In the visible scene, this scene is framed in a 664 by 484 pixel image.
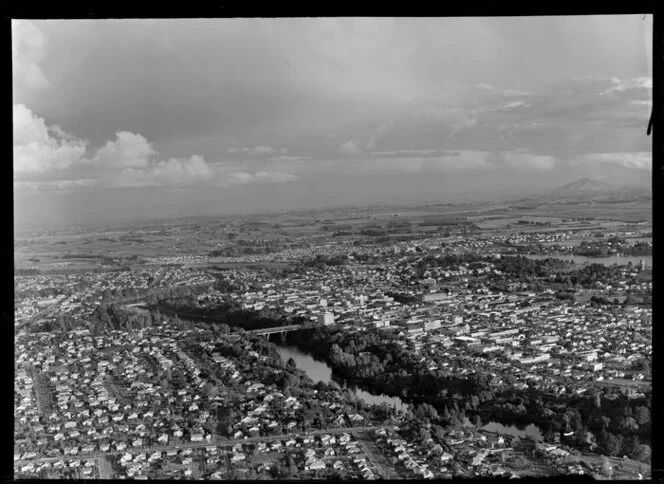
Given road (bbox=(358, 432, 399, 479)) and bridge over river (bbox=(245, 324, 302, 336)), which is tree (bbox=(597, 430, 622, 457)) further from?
bridge over river (bbox=(245, 324, 302, 336))

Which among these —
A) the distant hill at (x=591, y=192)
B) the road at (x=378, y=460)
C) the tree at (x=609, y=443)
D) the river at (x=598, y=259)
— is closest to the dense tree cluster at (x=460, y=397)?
the tree at (x=609, y=443)

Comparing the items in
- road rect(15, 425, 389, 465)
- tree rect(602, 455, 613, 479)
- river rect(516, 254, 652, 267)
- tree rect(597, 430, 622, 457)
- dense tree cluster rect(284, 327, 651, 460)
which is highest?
river rect(516, 254, 652, 267)

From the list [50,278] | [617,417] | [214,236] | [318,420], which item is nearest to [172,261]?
[214,236]

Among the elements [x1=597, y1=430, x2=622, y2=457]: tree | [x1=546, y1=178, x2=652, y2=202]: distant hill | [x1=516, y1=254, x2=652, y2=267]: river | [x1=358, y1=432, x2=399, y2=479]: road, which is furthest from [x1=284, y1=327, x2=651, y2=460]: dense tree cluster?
[x1=546, y1=178, x2=652, y2=202]: distant hill

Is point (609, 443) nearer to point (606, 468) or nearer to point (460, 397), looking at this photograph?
point (606, 468)

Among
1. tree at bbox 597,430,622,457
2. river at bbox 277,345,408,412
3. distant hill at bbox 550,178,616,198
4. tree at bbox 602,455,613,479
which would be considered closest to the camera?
tree at bbox 602,455,613,479

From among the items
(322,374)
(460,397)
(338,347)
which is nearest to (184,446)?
(322,374)

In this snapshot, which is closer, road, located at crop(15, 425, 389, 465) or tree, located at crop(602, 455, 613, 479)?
tree, located at crop(602, 455, 613, 479)
